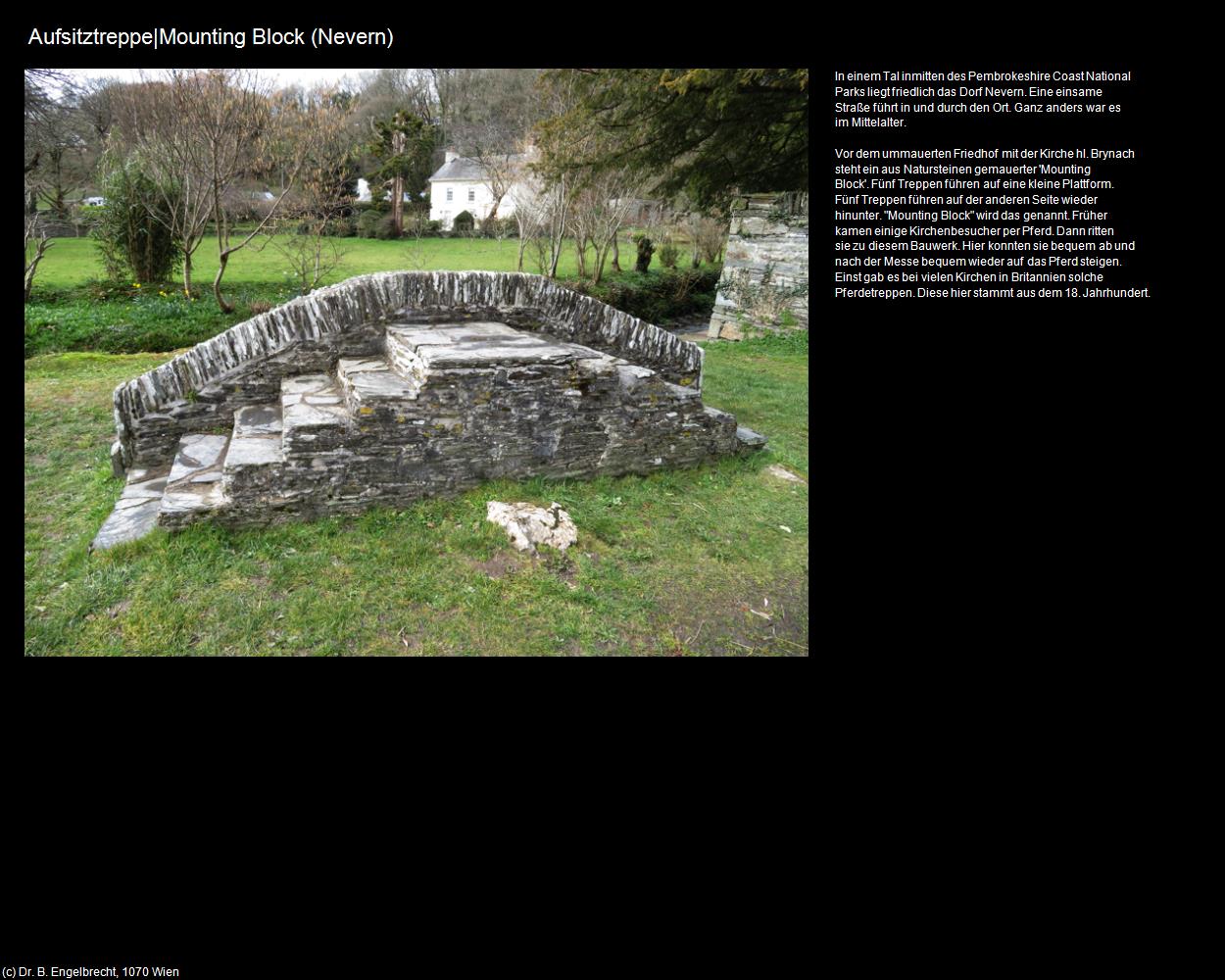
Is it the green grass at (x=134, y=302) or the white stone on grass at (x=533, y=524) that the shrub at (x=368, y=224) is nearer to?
the green grass at (x=134, y=302)

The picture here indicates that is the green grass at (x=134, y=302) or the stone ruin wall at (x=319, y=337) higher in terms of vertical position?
the green grass at (x=134, y=302)

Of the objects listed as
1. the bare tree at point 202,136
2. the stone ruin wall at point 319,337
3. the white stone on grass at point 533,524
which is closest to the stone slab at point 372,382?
the stone ruin wall at point 319,337

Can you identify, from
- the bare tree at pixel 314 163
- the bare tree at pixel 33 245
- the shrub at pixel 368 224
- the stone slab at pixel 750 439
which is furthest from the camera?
the shrub at pixel 368 224

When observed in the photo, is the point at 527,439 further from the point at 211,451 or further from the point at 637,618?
the point at 211,451

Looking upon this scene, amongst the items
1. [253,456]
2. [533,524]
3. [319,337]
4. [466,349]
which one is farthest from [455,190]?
[533,524]

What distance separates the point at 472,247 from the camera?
104ft

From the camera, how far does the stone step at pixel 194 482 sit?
505 cm

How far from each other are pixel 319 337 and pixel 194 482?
1.83 meters

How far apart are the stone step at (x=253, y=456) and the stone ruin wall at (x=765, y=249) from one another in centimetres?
1218

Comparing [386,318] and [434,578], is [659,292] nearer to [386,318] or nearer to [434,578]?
[386,318]

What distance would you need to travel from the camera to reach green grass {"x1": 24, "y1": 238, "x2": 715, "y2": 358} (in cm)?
1234

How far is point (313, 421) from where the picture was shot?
5.38m

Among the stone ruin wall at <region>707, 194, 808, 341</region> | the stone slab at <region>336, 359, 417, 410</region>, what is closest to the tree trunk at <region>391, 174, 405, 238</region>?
the stone ruin wall at <region>707, 194, 808, 341</region>

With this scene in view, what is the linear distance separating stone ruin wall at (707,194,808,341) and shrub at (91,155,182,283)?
13.5 meters
